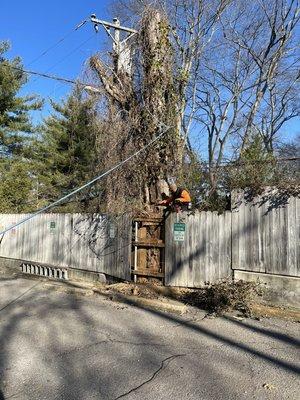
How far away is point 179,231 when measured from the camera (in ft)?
33.0

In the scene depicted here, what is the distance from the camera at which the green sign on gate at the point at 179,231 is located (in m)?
10.0

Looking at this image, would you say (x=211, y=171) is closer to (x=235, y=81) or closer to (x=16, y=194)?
(x=16, y=194)

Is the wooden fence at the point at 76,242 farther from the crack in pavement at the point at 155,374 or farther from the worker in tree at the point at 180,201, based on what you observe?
the crack in pavement at the point at 155,374

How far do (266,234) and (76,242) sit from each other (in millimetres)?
6466

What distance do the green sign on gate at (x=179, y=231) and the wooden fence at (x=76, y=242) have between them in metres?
1.58

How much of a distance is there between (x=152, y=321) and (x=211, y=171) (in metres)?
3.98

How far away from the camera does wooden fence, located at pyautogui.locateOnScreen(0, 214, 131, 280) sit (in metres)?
11.6

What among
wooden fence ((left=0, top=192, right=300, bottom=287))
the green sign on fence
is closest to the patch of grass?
wooden fence ((left=0, top=192, right=300, bottom=287))

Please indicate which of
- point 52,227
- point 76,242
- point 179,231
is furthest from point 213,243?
point 52,227

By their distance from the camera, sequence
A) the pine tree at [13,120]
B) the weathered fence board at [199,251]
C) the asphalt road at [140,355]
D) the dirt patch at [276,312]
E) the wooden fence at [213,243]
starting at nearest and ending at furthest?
1. the asphalt road at [140,355]
2. the dirt patch at [276,312]
3. the wooden fence at [213,243]
4. the weathered fence board at [199,251]
5. the pine tree at [13,120]

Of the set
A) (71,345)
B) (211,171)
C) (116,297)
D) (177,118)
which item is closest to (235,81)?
(177,118)

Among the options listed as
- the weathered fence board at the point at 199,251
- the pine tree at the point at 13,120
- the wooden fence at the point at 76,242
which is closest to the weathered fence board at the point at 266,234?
the weathered fence board at the point at 199,251

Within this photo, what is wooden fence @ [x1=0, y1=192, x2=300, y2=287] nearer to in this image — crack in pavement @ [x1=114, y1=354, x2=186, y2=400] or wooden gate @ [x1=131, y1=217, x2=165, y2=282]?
wooden gate @ [x1=131, y1=217, x2=165, y2=282]

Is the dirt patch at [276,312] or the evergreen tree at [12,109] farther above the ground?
the evergreen tree at [12,109]
